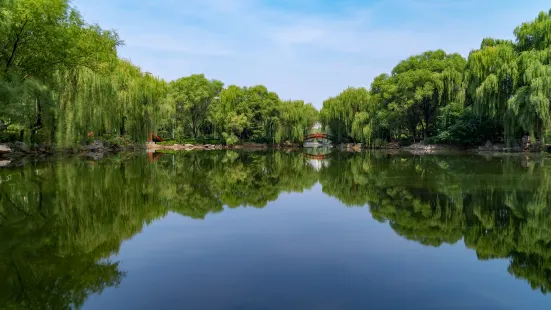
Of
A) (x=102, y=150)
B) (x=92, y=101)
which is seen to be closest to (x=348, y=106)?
(x=102, y=150)

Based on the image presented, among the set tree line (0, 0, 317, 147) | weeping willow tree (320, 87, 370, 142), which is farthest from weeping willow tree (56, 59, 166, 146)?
weeping willow tree (320, 87, 370, 142)

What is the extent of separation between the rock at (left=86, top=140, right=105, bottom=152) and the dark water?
19.1m

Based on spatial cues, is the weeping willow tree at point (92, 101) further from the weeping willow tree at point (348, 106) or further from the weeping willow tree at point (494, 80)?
the weeping willow tree at point (494, 80)

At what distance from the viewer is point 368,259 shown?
A: 537 cm

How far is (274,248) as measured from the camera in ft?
19.4

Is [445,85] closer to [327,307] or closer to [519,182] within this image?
[519,182]

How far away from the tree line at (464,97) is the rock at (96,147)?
25443 mm

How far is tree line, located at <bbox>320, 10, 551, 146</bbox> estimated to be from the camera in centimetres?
2545

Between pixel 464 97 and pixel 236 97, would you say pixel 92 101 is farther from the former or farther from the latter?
pixel 236 97

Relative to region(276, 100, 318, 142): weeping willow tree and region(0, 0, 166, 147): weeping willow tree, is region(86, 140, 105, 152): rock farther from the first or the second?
region(276, 100, 318, 142): weeping willow tree

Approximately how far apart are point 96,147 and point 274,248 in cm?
2724

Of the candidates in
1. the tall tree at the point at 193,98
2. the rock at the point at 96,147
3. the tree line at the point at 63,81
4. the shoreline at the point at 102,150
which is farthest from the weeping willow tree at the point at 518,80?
the tall tree at the point at 193,98

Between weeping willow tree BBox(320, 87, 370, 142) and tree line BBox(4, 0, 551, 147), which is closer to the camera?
tree line BBox(4, 0, 551, 147)

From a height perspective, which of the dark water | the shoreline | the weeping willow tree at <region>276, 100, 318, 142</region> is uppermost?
the weeping willow tree at <region>276, 100, 318, 142</region>
